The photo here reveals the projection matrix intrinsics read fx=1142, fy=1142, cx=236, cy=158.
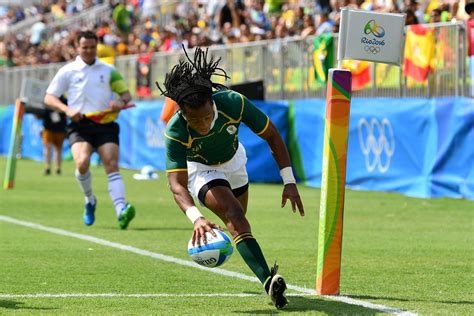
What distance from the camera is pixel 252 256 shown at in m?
7.63

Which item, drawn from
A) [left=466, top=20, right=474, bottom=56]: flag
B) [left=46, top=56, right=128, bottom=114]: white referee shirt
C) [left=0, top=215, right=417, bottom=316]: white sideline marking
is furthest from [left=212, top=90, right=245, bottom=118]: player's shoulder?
[left=466, top=20, right=474, bottom=56]: flag

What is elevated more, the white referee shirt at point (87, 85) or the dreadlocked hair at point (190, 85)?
the dreadlocked hair at point (190, 85)

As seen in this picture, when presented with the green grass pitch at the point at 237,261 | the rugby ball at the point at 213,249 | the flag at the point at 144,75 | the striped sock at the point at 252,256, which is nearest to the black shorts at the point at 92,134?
the green grass pitch at the point at 237,261

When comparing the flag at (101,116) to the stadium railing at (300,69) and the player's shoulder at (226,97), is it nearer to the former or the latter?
the stadium railing at (300,69)

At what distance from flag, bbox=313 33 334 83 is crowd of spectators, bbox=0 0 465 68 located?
72 centimetres

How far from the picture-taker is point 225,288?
28.3 feet

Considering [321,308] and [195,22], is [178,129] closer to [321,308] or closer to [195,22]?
[321,308]

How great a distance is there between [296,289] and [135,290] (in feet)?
3.94

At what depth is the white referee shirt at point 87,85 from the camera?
46.0ft

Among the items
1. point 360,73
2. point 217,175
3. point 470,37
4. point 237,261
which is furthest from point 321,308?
point 360,73

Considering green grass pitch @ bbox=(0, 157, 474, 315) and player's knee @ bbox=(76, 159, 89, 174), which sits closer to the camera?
green grass pitch @ bbox=(0, 157, 474, 315)

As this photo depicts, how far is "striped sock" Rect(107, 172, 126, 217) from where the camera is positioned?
13.6 metres

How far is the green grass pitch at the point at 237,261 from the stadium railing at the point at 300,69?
74.9 inches

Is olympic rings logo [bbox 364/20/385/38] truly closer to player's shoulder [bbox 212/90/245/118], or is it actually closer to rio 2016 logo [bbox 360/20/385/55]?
rio 2016 logo [bbox 360/20/385/55]
